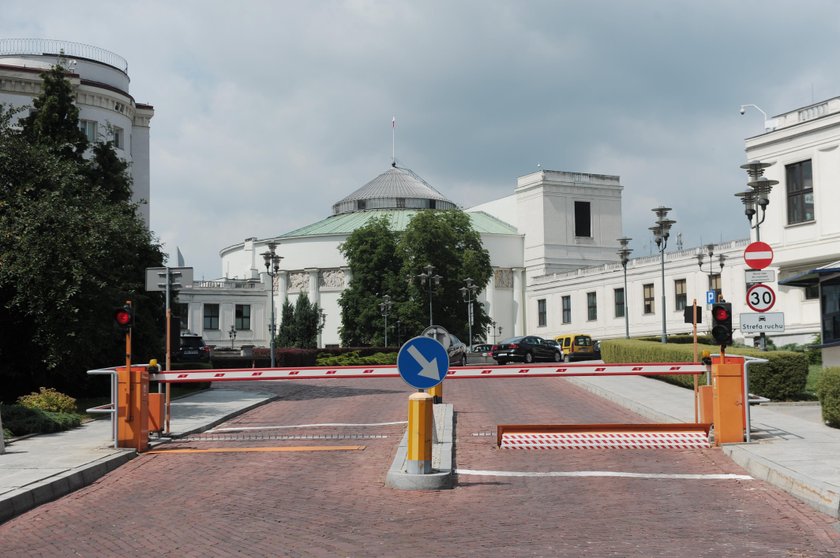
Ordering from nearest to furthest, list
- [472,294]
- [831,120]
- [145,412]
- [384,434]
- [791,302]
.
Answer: [145,412] → [384,434] → [831,120] → [791,302] → [472,294]

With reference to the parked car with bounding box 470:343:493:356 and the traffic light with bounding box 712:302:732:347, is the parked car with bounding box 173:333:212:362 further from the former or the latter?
the traffic light with bounding box 712:302:732:347

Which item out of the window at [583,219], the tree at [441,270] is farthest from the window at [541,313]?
the tree at [441,270]

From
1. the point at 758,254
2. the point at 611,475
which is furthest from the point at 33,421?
the point at 758,254

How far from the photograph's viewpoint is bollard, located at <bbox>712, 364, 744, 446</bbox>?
15.1 m

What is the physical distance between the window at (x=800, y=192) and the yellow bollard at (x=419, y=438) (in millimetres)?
46609

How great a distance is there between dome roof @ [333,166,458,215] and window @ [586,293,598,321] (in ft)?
119

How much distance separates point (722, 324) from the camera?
15.9m

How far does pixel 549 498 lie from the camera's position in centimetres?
1091

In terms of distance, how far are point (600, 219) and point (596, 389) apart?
77361mm

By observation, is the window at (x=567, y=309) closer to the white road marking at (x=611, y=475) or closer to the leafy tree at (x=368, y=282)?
the leafy tree at (x=368, y=282)

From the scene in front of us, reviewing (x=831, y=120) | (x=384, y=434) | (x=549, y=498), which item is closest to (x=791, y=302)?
(x=831, y=120)

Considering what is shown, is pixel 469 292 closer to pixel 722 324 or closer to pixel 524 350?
pixel 524 350

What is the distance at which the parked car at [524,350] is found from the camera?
5638cm

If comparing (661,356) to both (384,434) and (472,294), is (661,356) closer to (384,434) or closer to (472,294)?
(384,434)
